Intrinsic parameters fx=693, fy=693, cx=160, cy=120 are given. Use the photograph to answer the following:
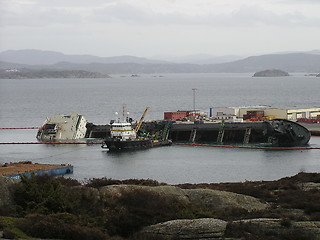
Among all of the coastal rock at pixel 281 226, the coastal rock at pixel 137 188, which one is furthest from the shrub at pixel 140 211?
the coastal rock at pixel 281 226

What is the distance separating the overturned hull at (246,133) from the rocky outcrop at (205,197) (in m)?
50.2

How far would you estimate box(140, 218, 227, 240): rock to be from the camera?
64.7 feet

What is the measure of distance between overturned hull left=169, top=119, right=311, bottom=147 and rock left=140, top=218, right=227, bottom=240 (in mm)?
55177

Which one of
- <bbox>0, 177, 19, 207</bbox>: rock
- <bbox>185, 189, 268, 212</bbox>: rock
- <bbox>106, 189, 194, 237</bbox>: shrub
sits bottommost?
<bbox>185, 189, 268, 212</bbox>: rock

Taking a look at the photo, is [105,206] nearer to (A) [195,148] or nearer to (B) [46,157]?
(B) [46,157]

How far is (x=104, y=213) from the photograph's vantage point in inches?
867

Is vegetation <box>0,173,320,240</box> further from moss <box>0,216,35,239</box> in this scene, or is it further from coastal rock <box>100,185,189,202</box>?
coastal rock <box>100,185,189,202</box>

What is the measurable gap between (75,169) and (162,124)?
2754 centimetres

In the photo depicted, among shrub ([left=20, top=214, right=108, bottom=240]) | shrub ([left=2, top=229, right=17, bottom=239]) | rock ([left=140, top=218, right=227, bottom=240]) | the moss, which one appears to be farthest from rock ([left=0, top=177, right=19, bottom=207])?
rock ([left=140, top=218, right=227, bottom=240])

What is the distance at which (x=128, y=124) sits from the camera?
73.4 meters

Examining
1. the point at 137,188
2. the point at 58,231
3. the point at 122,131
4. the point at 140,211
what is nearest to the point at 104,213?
the point at 140,211

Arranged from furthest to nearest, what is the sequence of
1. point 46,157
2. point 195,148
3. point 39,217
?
point 195,148 → point 46,157 → point 39,217

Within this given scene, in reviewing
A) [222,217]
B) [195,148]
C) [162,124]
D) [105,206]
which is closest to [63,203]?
[105,206]

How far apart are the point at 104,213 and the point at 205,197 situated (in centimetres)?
425
